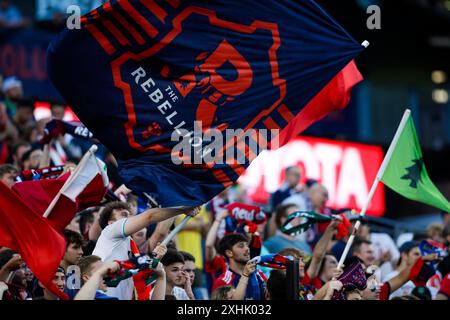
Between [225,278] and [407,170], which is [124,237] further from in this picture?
[407,170]

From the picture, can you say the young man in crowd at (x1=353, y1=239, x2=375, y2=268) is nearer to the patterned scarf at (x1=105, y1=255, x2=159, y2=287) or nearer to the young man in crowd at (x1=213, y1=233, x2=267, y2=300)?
the young man in crowd at (x1=213, y1=233, x2=267, y2=300)

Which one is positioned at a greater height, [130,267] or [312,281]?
[130,267]

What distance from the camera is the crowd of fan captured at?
8.62 metres

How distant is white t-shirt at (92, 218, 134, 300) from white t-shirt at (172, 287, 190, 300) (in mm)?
896

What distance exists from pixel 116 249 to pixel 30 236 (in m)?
0.75

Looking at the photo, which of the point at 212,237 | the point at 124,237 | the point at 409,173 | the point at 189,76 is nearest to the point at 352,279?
the point at 409,173

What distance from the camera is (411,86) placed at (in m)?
23.6

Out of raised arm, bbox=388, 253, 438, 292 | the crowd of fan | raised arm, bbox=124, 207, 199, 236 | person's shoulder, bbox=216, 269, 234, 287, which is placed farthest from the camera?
raised arm, bbox=388, 253, 438, 292

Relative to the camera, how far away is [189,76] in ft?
30.1

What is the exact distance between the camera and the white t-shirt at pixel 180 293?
9.67m

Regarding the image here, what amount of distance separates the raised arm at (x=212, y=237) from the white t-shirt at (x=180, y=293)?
1608 millimetres

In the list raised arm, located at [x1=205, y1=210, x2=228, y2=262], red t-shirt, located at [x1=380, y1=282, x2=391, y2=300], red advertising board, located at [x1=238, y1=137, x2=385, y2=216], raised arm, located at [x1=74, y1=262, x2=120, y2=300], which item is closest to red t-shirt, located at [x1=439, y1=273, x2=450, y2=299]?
red t-shirt, located at [x1=380, y1=282, x2=391, y2=300]

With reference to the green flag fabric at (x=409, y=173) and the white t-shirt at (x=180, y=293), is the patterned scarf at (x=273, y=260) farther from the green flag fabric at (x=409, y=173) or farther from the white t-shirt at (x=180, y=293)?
the green flag fabric at (x=409, y=173)

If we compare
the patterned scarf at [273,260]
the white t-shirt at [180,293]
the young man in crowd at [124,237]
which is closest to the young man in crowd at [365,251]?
the white t-shirt at [180,293]
